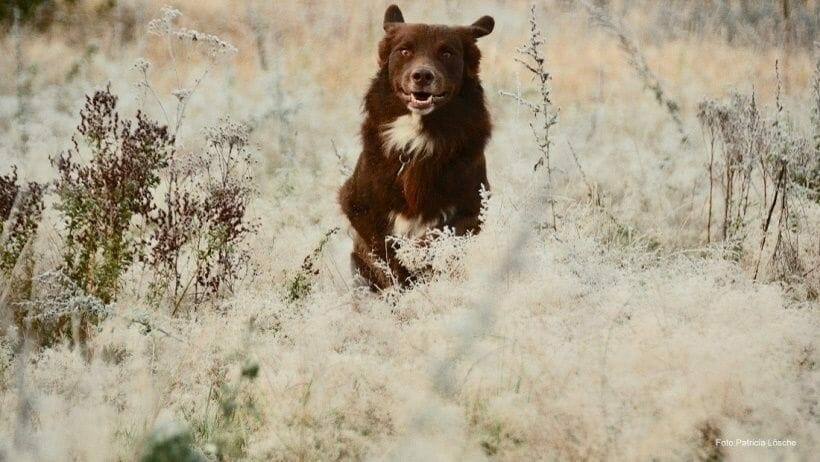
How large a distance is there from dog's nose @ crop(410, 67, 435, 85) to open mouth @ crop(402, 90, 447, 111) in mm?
73

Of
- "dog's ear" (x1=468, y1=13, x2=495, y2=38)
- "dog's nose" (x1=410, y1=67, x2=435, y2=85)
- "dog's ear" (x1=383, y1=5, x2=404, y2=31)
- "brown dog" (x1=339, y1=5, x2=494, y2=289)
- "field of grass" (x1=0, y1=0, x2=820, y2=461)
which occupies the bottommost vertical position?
"field of grass" (x1=0, y1=0, x2=820, y2=461)

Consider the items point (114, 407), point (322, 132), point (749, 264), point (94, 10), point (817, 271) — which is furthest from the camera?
point (94, 10)

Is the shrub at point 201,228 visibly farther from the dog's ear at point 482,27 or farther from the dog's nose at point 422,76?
the dog's ear at point 482,27

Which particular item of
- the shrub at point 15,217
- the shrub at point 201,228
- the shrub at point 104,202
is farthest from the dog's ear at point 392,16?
the shrub at point 15,217

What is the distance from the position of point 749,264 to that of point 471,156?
1.62 meters

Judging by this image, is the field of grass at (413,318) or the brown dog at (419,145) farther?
the brown dog at (419,145)

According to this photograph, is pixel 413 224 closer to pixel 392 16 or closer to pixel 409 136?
pixel 409 136

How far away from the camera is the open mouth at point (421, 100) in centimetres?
400

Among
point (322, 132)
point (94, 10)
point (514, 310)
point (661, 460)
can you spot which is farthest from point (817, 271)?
point (94, 10)

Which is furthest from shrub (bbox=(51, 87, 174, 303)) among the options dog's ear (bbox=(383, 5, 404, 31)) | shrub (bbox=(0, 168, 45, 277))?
dog's ear (bbox=(383, 5, 404, 31))

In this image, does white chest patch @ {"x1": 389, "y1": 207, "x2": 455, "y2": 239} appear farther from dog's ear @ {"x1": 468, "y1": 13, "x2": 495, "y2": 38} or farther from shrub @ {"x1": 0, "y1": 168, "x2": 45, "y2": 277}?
shrub @ {"x1": 0, "y1": 168, "x2": 45, "y2": 277}

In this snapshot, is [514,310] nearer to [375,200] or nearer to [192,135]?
[375,200]

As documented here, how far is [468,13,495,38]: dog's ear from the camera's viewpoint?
4.43m

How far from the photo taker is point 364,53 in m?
10.5
